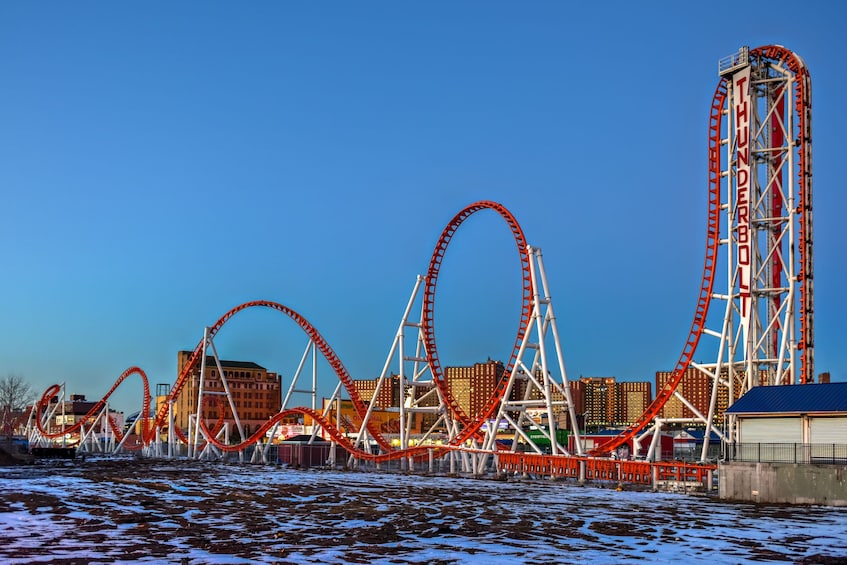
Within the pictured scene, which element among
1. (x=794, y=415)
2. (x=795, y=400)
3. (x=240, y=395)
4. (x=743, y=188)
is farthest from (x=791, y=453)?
(x=240, y=395)

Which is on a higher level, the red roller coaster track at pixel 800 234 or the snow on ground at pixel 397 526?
the red roller coaster track at pixel 800 234

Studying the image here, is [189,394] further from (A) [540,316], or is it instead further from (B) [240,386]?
(A) [540,316]

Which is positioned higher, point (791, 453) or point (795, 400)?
point (795, 400)

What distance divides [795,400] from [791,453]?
2179 mm

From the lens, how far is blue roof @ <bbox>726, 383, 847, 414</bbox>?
31547 mm

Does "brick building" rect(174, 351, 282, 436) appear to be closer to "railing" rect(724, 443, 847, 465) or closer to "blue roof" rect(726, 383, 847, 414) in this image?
"blue roof" rect(726, 383, 847, 414)

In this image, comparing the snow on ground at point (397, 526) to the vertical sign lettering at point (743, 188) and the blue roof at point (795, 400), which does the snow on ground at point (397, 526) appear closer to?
the blue roof at point (795, 400)

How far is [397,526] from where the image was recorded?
22156mm

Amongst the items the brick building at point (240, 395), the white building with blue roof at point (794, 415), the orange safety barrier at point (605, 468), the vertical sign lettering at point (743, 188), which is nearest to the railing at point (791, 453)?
the white building with blue roof at point (794, 415)

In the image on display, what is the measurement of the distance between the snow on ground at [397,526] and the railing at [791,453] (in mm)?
2375

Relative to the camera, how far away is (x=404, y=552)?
17.9 metres

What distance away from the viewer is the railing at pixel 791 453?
30266 millimetres

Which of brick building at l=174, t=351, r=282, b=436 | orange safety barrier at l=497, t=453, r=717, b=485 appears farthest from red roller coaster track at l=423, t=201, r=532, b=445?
brick building at l=174, t=351, r=282, b=436

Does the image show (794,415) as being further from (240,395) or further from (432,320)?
(240,395)
